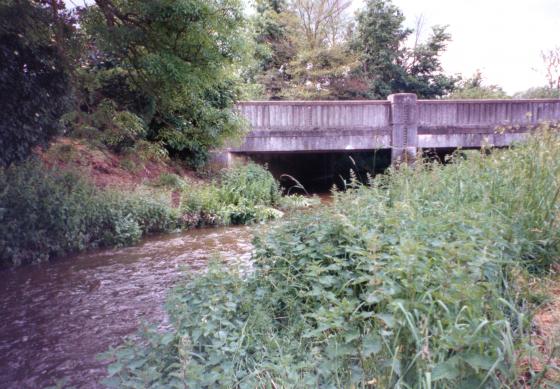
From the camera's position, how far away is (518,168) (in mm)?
3785

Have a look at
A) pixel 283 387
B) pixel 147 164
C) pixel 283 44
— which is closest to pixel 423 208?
pixel 283 387

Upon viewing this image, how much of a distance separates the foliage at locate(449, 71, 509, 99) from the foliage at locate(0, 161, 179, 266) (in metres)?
17.2

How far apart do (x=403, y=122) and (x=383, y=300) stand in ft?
39.2

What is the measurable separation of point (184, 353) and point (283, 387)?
0.54 meters

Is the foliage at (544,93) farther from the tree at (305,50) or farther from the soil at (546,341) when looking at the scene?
the soil at (546,341)

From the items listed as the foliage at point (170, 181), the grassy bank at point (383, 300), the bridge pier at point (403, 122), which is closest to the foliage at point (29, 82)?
the grassy bank at point (383, 300)

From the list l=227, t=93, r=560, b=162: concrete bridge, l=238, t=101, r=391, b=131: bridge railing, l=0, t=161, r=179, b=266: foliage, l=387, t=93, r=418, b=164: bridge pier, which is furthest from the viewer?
l=387, t=93, r=418, b=164: bridge pier

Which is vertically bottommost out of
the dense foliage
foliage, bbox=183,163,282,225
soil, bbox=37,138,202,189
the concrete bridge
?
foliage, bbox=183,163,282,225

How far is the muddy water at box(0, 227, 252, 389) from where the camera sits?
3680 millimetres

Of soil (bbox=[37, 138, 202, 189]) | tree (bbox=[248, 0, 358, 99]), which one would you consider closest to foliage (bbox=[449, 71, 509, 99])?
tree (bbox=[248, 0, 358, 99])

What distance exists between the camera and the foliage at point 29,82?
18.8ft

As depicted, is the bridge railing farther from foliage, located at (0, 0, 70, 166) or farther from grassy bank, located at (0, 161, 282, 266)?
foliage, located at (0, 0, 70, 166)

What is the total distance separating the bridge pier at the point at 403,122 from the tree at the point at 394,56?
671cm

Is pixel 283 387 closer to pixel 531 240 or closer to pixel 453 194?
pixel 531 240
